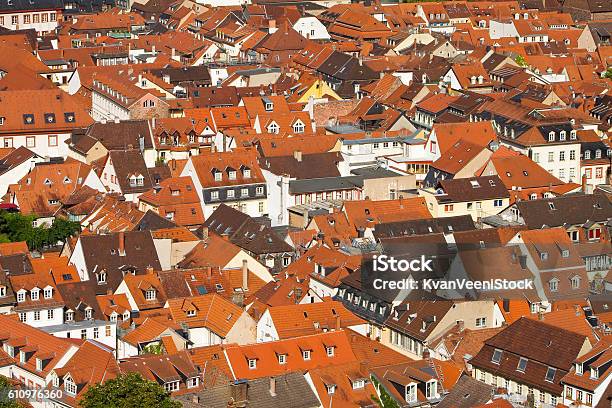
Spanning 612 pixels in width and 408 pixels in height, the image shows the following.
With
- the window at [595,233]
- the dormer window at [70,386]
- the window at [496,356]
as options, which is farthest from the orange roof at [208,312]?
the window at [595,233]

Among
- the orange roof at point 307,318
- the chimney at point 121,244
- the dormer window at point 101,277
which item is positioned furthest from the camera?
the chimney at point 121,244

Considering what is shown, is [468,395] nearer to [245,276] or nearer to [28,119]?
[245,276]

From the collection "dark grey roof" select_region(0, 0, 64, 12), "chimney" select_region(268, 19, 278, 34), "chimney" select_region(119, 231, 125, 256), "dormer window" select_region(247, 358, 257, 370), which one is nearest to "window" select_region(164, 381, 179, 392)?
"dormer window" select_region(247, 358, 257, 370)

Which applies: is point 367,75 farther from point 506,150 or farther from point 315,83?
point 506,150

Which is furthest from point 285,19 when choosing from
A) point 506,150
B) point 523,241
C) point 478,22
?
point 523,241

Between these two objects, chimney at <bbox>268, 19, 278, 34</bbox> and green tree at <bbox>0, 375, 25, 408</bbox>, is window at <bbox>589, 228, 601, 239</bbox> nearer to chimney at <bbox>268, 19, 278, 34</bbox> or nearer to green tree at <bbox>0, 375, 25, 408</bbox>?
green tree at <bbox>0, 375, 25, 408</bbox>

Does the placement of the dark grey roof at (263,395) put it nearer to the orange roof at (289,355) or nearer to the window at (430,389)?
the orange roof at (289,355)

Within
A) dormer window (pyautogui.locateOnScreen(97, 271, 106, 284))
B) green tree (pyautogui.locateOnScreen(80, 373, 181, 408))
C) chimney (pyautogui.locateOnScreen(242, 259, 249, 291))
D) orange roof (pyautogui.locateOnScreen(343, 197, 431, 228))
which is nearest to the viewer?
green tree (pyautogui.locateOnScreen(80, 373, 181, 408))
